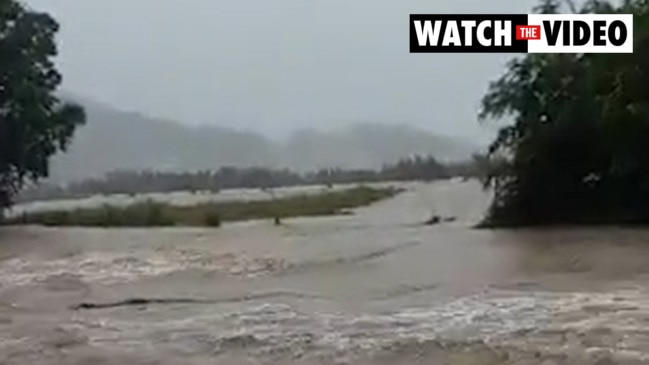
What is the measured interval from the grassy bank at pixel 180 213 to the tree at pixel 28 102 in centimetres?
169

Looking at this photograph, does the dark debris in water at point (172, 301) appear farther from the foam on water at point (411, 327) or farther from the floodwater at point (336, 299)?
the foam on water at point (411, 327)

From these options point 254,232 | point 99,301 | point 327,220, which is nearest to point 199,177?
point 327,220

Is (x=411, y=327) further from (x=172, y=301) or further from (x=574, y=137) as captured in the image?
(x=574, y=137)

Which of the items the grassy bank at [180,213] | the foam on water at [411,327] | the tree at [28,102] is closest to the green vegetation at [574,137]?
the grassy bank at [180,213]

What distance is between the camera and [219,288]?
15102 mm

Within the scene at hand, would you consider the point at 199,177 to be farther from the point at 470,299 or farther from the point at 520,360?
the point at 520,360

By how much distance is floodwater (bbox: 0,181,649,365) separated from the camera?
31.4 ft

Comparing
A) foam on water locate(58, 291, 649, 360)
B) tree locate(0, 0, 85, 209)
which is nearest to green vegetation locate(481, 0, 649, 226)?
foam on water locate(58, 291, 649, 360)

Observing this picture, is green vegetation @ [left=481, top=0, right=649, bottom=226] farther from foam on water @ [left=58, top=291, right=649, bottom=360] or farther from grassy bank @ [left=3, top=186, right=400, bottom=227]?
foam on water @ [left=58, top=291, right=649, bottom=360]

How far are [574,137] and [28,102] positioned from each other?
14.3 metres

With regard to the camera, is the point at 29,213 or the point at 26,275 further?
the point at 29,213

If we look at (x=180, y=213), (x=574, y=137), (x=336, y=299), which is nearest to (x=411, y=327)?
(x=336, y=299)

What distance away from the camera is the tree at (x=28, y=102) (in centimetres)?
3192

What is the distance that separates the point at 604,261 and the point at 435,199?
24.9 meters
